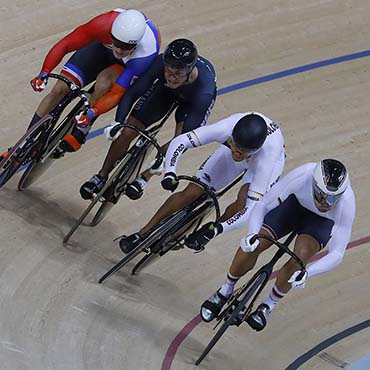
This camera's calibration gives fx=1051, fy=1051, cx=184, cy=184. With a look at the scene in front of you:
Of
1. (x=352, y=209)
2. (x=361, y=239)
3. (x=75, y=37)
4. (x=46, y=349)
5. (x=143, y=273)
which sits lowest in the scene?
(x=361, y=239)

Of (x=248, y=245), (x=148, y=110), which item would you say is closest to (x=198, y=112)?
(x=148, y=110)

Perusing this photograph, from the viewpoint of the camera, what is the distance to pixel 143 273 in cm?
700

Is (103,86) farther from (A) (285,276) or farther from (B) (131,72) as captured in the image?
(A) (285,276)

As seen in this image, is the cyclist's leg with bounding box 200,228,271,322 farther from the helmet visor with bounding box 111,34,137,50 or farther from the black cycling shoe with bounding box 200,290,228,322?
the helmet visor with bounding box 111,34,137,50

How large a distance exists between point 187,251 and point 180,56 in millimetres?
1680

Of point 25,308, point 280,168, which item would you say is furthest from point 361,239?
point 25,308

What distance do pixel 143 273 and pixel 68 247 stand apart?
527 mm

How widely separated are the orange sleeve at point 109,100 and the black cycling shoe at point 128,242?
31.6 inches

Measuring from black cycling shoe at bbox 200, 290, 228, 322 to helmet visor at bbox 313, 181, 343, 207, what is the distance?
3.03 ft

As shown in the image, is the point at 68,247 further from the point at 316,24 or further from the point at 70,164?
the point at 316,24

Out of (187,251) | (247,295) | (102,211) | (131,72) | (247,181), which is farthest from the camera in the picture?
(187,251)

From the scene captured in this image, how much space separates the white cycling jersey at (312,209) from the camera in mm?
5859

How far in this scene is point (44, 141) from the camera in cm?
689

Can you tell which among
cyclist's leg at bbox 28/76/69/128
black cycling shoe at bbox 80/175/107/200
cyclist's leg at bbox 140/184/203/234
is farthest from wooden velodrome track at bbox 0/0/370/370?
cyclist's leg at bbox 28/76/69/128
